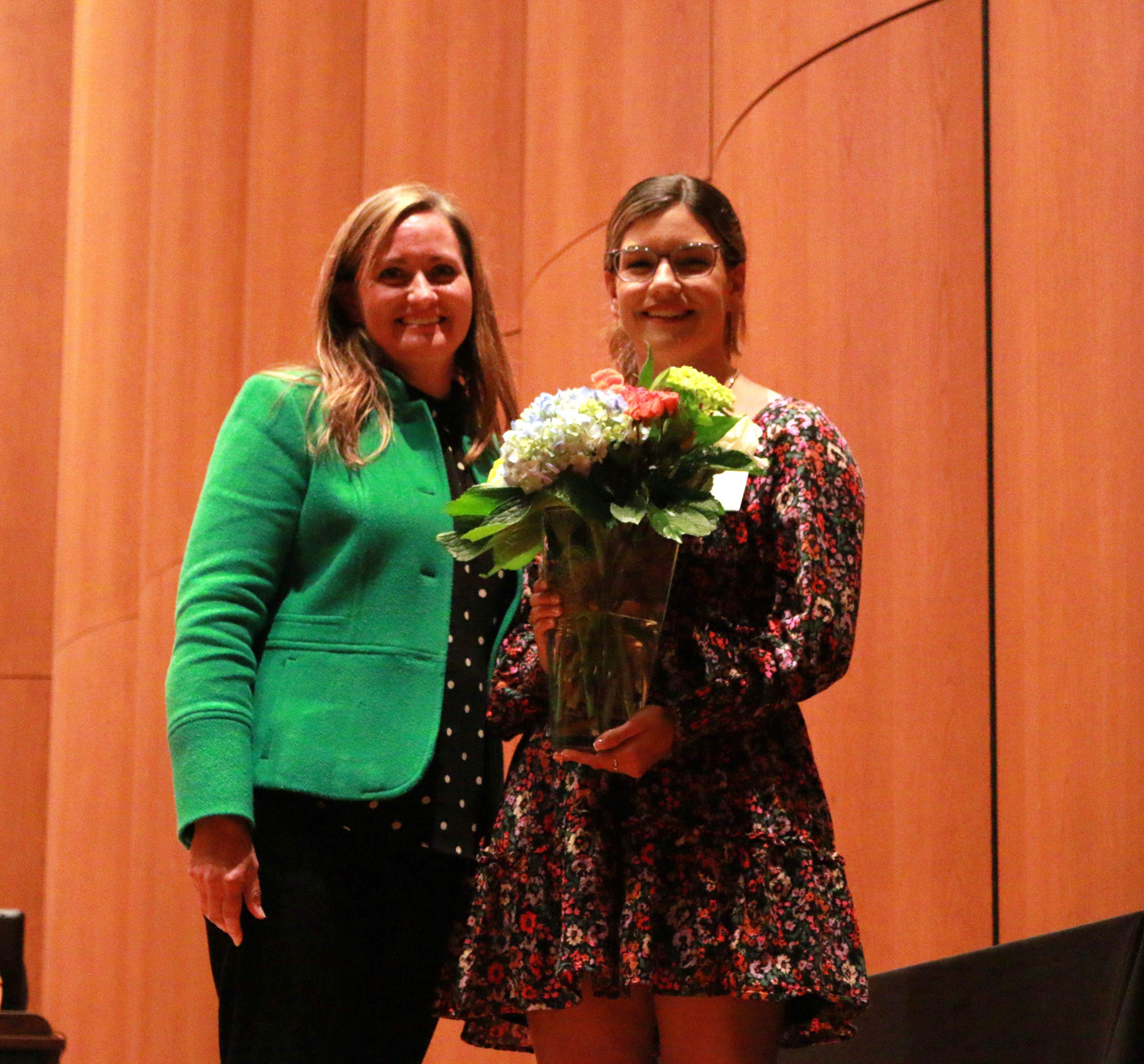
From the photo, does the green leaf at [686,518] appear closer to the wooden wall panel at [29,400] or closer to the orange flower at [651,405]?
the orange flower at [651,405]

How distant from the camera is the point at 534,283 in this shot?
14.2ft

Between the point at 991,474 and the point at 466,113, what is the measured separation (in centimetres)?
212

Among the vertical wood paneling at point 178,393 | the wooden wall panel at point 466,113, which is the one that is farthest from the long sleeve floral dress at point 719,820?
the vertical wood paneling at point 178,393

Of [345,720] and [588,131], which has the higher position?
[588,131]

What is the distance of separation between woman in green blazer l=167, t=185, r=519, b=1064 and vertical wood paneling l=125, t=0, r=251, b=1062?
105 inches

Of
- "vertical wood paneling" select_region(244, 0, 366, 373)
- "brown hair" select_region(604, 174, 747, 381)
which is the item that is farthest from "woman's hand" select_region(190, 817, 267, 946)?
"vertical wood paneling" select_region(244, 0, 366, 373)

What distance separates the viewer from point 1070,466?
2965mm

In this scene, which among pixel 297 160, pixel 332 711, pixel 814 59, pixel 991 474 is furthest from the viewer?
pixel 297 160

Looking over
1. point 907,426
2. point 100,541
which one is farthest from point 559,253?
point 100,541

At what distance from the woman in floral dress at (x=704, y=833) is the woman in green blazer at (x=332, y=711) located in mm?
120

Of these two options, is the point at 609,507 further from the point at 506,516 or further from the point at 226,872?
the point at 226,872

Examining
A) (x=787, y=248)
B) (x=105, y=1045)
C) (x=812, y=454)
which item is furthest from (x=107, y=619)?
(x=812, y=454)

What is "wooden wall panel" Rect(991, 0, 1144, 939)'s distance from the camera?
2.87 metres

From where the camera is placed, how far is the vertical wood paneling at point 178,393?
4684mm
